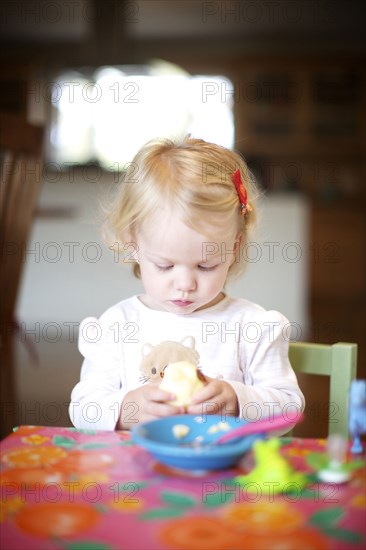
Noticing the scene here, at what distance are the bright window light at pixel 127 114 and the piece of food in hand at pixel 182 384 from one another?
552 centimetres

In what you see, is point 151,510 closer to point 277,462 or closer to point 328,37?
point 277,462

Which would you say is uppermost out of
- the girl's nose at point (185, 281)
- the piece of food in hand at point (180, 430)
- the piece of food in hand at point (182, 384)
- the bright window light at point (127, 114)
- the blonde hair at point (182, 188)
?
the bright window light at point (127, 114)

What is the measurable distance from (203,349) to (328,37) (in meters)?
6.82

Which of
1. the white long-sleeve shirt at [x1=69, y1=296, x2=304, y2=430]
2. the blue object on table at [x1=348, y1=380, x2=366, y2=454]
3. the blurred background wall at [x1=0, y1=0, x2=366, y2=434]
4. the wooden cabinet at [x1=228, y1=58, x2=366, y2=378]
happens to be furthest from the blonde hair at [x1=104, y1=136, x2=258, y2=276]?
the wooden cabinet at [x1=228, y1=58, x2=366, y2=378]

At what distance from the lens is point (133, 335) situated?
3.70 feet

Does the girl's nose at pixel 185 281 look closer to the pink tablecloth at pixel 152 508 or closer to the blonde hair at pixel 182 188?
the blonde hair at pixel 182 188

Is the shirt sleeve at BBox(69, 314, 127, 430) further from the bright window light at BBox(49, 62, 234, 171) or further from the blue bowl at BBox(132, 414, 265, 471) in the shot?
the bright window light at BBox(49, 62, 234, 171)

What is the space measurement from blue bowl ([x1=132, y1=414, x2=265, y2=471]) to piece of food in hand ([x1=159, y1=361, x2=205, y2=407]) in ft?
0.16

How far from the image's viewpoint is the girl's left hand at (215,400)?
0.87 meters

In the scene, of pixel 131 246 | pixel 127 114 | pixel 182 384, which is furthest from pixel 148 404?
pixel 127 114

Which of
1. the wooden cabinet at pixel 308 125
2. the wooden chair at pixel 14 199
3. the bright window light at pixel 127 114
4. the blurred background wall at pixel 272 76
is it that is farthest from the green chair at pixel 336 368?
the wooden cabinet at pixel 308 125

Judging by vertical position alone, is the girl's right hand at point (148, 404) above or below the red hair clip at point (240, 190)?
below

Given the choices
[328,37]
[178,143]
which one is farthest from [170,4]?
[178,143]

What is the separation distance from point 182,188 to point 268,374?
Result: 11.9 inches
